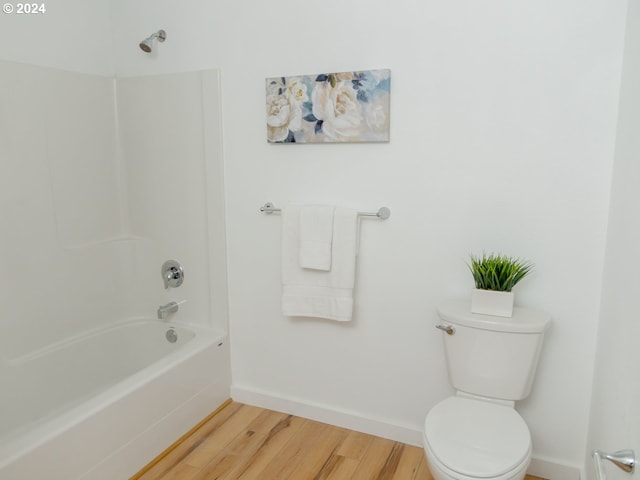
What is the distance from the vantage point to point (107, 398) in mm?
1772

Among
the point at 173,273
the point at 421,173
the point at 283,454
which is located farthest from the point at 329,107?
the point at 283,454

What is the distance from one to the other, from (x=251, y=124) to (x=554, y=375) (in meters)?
1.75

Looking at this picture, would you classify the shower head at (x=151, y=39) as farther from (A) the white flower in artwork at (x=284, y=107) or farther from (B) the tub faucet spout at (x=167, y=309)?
(B) the tub faucet spout at (x=167, y=309)

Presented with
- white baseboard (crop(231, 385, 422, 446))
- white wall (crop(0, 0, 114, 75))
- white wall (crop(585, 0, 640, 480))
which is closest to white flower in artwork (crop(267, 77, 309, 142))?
white wall (crop(0, 0, 114, 75))

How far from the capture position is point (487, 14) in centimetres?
171

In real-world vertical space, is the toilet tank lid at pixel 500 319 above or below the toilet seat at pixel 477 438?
above

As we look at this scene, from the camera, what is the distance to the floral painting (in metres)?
1.92

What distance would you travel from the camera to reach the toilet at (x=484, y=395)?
4.53 feet

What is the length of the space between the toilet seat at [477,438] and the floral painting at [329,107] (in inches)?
44.1

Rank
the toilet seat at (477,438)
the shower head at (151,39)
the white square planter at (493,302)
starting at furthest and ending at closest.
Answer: the shower head at (151,39), the white square planter at (493,302), the toilet seat at (477,438)

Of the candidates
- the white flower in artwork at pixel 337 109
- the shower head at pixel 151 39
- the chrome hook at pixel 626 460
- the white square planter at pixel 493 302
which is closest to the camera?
the chrome hook at pixel 626 460

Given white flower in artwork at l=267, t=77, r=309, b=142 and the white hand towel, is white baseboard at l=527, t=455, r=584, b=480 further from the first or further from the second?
white flower in artwork at l=267, t=77, r=309, b=142

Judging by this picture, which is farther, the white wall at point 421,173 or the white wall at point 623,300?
the white wall at point 421,173

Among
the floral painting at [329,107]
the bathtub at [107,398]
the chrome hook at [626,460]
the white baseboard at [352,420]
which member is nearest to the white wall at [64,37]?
the floral painting at [329,107]
